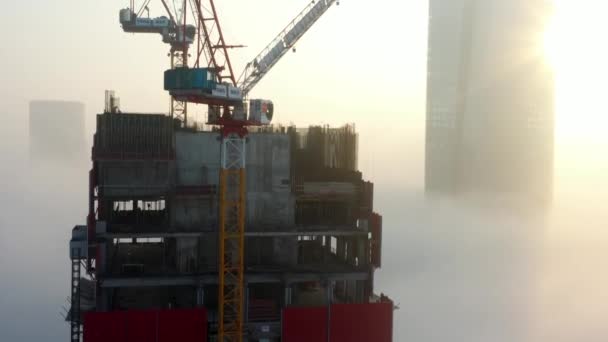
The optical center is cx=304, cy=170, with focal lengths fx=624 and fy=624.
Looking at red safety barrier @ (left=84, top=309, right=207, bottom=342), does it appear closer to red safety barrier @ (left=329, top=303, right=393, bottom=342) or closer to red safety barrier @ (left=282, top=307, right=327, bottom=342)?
red safety barrier @ (left=282, top=307, right=327, bottom=342)

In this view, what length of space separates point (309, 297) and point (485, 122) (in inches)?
3107

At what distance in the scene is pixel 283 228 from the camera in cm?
4628

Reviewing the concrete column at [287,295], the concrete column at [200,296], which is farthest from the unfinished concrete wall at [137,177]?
the concrete column at [287,295]

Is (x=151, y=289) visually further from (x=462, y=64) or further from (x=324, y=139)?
(x=462, y=64)

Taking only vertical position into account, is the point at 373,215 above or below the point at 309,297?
above

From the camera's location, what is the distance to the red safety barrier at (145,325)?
4025 centimetres

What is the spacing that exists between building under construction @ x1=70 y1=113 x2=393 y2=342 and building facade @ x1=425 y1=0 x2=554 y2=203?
68.0 meters

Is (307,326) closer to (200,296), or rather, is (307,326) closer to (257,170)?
(200,296)

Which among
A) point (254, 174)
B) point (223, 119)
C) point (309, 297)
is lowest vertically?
point (309, 297)

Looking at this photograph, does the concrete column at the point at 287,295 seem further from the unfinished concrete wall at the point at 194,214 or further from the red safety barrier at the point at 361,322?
the unfinished concrete wall at the point at 194,214

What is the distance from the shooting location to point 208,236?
1789 inches

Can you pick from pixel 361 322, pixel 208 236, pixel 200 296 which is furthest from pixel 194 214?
pixel 361 322

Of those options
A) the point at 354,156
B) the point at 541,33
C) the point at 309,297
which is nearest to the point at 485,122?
the point at 541,33

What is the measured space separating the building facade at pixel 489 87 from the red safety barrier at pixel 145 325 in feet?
254
